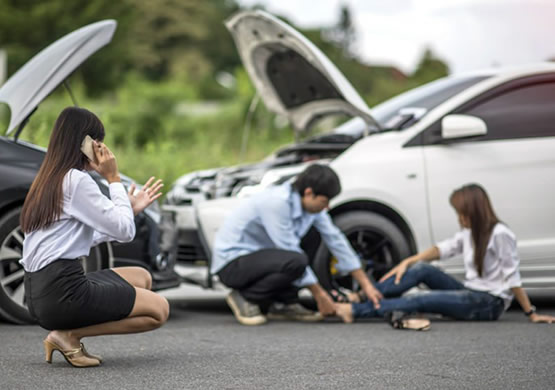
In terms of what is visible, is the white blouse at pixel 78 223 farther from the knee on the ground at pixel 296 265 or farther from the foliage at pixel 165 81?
the foliage at pixel 165 81

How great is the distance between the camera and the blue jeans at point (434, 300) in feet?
21.5

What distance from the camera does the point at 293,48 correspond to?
309 inches

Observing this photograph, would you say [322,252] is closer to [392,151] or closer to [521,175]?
[392,151]

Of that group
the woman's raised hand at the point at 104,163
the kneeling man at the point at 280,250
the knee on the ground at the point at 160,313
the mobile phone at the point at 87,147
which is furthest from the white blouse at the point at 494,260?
the mobile phone at the point at 87,147

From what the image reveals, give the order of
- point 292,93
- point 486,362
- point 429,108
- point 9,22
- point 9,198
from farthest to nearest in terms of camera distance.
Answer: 1. point 9,22
2. point 292,93
3. point 429,108
4. point 9,198
5. point 486,362

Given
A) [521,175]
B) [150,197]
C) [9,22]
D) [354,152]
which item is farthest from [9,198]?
[9,22]

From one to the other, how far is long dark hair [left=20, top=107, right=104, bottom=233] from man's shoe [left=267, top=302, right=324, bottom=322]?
2.68 meters

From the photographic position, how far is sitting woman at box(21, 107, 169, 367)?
4.57m

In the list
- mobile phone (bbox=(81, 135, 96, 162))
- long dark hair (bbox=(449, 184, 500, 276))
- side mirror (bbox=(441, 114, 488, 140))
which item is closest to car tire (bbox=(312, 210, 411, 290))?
long dark hair (bbox=(449, 184, 500, 276))

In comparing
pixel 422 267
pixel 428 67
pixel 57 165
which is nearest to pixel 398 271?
pixel 422 267

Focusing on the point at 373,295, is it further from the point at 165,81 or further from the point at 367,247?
the point at 165,81

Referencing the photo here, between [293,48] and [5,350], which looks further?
[293,48]

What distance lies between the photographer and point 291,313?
6938 mm

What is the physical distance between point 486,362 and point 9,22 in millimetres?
42363
